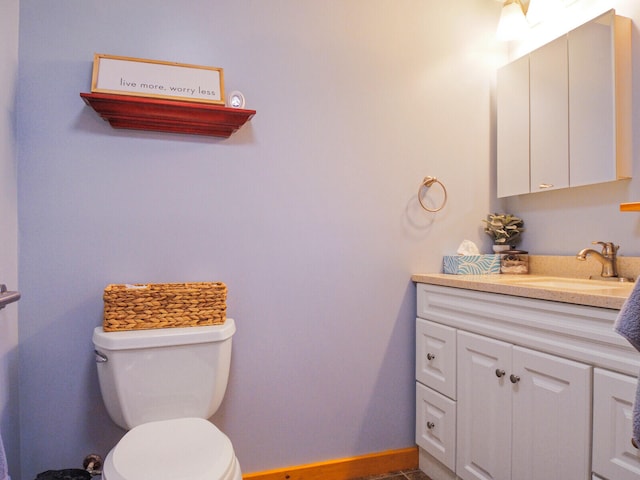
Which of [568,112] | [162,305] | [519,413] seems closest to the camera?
[519,413]

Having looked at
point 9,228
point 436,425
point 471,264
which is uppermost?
point 9,228

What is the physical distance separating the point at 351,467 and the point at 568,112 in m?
1.76

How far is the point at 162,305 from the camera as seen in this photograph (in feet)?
4.83

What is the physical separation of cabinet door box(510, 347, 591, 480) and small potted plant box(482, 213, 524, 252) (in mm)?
795

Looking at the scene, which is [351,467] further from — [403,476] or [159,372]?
[159,372]

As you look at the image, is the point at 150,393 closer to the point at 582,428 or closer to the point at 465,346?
the point at 465,346

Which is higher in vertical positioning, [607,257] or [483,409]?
[607,257]

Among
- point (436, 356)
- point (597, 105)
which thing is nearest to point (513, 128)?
point (597, 105)

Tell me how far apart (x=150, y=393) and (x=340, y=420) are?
0.85 meters

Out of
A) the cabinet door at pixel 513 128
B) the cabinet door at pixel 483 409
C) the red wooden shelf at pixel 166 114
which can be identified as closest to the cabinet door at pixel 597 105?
the cabinet door at pixel 513 128

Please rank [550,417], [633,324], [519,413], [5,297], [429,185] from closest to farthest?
[633,324]
[5,297]
[550,417]
[519,413]
[429,185]

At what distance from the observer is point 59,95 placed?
1.52 metres

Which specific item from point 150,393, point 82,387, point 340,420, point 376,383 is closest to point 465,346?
point 376,383

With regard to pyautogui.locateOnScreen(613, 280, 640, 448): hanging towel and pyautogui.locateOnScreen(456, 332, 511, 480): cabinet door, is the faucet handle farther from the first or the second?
pyautogui.locateOnScreen(613, 280, 640, 448): hanging towel
